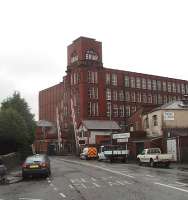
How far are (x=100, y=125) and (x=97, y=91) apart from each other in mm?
11710

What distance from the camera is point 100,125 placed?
318 feet

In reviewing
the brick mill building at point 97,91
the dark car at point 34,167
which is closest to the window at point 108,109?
the brick mill building at point 97,91

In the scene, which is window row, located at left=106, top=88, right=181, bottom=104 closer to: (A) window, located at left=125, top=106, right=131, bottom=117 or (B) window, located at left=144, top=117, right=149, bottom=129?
(A) window, located at left=125, top=106, right=131, bottom=117

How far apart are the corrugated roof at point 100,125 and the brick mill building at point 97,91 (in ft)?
0.86

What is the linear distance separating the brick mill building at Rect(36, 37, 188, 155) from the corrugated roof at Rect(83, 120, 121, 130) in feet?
0.86

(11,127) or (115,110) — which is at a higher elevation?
(115,110)

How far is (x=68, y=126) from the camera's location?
4281 inches

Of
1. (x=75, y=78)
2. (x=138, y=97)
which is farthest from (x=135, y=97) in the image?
(x=75, y=78)

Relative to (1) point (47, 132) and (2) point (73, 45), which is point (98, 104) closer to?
(2) point (73, 45)

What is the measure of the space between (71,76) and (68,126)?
12.4 meters

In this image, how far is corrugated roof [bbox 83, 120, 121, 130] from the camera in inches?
3715

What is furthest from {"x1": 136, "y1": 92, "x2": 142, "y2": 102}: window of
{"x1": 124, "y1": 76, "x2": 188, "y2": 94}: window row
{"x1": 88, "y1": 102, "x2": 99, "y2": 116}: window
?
{"x1": 88, "y1": 102, "x2": 99, "y2": 116}: window

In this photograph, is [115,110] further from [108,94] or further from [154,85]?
[154,85]

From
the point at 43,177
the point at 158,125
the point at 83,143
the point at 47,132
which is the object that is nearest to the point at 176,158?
the point at 158,125
